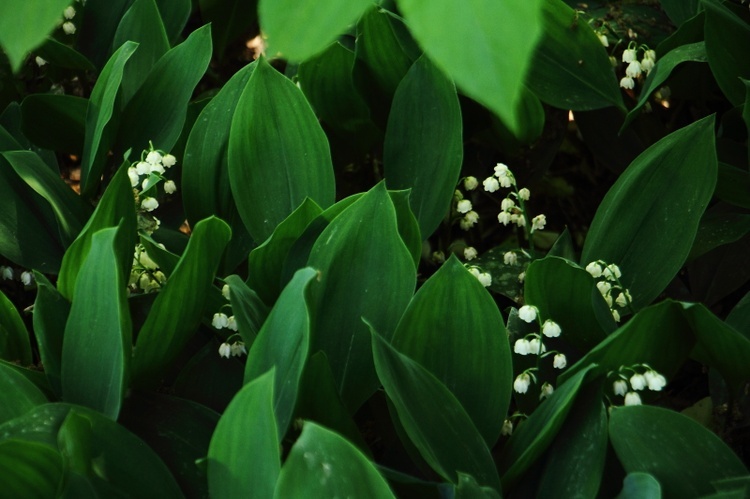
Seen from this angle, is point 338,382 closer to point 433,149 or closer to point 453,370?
point 453,370

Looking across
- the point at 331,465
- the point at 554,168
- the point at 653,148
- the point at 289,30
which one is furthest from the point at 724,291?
the point at 289,30

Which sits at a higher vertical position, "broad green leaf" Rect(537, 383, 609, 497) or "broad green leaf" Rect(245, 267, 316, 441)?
"broad green leaf" Rect(245, 267, 316, 441)

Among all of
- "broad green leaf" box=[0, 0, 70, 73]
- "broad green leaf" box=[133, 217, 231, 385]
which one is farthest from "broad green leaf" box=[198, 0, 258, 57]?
"broad green leaf" box=[0, 0, 70, 73]

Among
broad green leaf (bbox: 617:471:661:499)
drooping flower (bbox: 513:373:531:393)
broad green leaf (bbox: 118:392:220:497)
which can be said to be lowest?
drooping flower (bbox: 513:373:531:393)

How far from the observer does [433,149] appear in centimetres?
138

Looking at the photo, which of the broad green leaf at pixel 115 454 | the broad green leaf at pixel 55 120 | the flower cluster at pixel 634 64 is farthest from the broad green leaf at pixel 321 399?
the flower cluster at pixel 634 64

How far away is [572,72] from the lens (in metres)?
1.57

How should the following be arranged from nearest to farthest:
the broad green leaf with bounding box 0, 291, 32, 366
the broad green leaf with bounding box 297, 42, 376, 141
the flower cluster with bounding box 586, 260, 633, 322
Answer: the broad green leaf with bounding box 0, 291, 32, 366, the flower cluster with bounding box 586, 260, 633, 322, the broad green leaf with bounding box 297, 42, 376, 141

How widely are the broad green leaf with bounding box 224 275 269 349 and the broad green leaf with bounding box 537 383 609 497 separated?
37 cm

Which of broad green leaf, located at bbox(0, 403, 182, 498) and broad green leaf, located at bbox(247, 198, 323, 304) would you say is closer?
broad green leaf, located at bbox(0, 403, 182, 498)

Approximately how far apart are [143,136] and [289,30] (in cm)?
114

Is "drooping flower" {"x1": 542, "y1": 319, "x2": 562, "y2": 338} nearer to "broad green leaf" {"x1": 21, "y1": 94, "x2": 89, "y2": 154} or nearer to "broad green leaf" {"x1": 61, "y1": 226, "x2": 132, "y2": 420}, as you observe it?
"broad green leaf" {"x1": 61, "y1": 226, "x2": 132, "y2": 420}

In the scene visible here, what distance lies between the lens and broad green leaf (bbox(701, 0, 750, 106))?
4.58ft

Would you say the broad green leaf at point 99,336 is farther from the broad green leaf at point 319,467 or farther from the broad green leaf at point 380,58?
the broad green leaf at point 380,58
